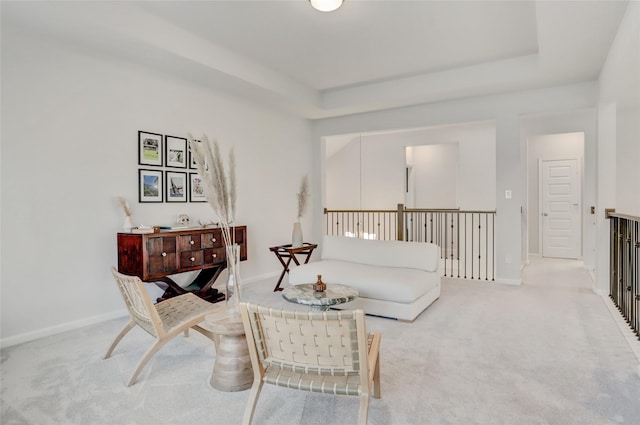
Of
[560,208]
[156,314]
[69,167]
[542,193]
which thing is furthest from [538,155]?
[69,167]

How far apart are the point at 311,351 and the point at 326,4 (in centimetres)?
276

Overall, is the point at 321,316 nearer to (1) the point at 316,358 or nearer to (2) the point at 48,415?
(1) the point at 316,358

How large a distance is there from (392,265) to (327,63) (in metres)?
2.58

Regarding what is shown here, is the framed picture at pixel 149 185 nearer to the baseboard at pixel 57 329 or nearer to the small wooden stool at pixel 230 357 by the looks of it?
the baseboard at pixel 57 329

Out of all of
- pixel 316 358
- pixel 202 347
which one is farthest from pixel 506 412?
pixel 202 347

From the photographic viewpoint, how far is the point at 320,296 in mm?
3113

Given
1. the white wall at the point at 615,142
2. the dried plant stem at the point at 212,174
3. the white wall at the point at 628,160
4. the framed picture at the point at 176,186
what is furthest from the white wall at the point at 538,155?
the dried plant stem at the point at 212,174

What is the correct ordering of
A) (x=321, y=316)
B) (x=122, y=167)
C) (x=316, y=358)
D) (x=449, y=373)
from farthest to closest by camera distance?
1. (x=122, y=167)
2. (x=449, y=373)
3. (x=316, y=358)
4. (x=321, y=316)

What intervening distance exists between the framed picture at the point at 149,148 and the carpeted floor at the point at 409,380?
5.52ft

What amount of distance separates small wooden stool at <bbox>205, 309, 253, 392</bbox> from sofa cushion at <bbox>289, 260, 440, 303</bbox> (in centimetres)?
165

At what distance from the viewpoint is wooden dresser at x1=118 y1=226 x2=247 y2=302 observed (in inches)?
140

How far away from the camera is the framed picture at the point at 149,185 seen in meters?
4.01

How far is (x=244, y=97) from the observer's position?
5.24 metres

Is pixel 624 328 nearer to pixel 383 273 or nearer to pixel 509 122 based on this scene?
pixel 383 273
